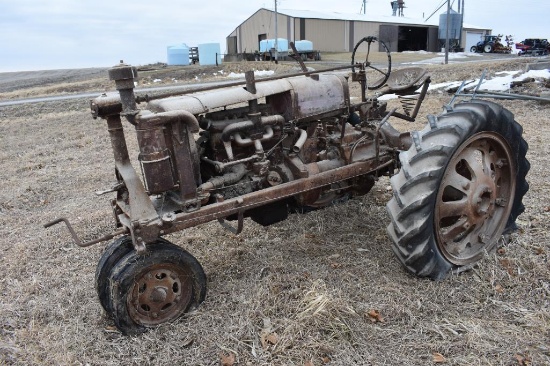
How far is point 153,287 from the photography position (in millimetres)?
2977

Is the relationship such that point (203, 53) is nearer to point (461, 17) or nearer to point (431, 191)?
point (461, 17)

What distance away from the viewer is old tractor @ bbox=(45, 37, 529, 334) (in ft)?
9.72

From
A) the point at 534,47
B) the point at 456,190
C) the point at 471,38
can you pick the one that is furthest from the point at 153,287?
the point at 471,38

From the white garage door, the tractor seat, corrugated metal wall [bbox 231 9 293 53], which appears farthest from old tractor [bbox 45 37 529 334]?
the white garage door

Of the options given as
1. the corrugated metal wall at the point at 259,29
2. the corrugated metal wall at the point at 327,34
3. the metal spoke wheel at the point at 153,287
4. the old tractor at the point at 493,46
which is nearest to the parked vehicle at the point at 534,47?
the old tractor at the point at 493,46

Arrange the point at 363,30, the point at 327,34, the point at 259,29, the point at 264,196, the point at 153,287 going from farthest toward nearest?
the point at 363,30 < the point at 259,29 < the point at 327,34 < the point at 264,196 < the point at 153,287

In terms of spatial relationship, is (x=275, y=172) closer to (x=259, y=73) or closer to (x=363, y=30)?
(x=259, y=73)

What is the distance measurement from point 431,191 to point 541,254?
4.15 ft

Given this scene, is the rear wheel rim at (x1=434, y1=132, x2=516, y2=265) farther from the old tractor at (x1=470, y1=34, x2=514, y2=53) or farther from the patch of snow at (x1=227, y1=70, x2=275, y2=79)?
the old tractor at (x1=470, y1=34, x2=514, y2=53)

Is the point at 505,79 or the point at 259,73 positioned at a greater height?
the point at 505,79

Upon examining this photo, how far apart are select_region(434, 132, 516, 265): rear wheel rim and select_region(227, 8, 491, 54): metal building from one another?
35.3 m

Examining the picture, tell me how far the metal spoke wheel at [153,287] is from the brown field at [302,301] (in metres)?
0.09

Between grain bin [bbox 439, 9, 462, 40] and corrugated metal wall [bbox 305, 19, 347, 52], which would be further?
corrugated metal wall [bbox 305, 19, 347, 52]

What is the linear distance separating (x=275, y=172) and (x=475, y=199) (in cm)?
149
